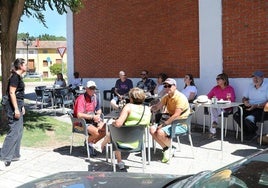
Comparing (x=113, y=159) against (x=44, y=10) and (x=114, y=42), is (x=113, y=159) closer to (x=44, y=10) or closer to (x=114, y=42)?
(x=44, y=10)

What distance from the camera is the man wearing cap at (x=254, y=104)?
8.07m

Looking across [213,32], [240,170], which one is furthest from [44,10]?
[240,170]

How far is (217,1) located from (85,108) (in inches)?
185

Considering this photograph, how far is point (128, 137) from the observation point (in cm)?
573

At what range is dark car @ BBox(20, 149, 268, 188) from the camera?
242cm

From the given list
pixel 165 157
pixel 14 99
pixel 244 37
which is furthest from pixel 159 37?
pixel 14 99

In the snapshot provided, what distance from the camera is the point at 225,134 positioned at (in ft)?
29.6

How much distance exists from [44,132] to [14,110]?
9.78ft

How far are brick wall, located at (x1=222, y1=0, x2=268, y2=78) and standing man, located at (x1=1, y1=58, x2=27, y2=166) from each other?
17.0ft

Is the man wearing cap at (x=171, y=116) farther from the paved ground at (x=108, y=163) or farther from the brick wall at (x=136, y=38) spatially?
the brick wall at (x=136, y=38)

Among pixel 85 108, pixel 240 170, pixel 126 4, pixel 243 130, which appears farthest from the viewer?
pixel 126 4

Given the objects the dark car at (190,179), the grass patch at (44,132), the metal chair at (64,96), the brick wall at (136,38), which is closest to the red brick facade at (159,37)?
the brick wall at (136,38)

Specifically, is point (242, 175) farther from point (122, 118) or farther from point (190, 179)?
point (122, 118)

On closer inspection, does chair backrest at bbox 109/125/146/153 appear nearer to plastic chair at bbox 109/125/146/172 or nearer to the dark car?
plastic chair at bbox 109/125/146/172
